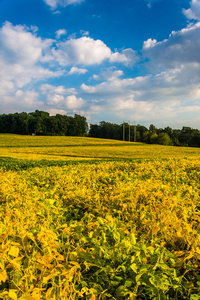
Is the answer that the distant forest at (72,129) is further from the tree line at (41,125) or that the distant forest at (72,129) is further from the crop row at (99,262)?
the crop row at (99,262)

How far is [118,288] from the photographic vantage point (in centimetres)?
156

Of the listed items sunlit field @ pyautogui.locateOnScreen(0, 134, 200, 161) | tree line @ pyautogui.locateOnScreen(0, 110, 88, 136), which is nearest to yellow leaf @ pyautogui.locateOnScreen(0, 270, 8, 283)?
Answer: sunlit field @ pyautogui.locateOnScreen(0, 134, 200, 161)

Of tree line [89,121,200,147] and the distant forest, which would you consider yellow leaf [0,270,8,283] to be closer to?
the distant forest

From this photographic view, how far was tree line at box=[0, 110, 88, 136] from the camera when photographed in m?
77.5

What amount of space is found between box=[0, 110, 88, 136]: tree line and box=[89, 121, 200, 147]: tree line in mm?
10183

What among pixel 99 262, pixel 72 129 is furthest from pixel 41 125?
pixel 99 262

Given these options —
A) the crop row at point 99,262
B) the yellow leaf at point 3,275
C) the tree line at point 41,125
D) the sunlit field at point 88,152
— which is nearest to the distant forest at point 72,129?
the tree line at point 41,125

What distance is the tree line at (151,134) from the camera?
76688 millimetres

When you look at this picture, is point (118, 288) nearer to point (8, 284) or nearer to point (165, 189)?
point (8, 284)

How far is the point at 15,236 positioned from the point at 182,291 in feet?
5.53

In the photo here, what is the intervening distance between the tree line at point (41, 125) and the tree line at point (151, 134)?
33.4ft

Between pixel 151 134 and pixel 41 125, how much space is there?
4549cm

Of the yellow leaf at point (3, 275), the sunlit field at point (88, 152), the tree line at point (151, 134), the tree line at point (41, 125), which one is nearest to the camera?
the yellow leaf at point (3, 275)

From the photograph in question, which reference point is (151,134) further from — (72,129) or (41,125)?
(41,125)
